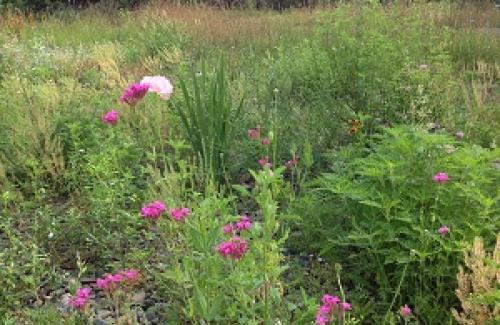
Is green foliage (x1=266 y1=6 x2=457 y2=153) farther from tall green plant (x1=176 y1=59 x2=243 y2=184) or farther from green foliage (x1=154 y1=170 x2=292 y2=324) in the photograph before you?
green foliage (x1=154 y1=170 x2=292 y2=324)

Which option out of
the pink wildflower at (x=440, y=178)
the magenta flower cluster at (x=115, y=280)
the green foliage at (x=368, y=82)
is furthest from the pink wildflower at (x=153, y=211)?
the green foliage at (x=368, y=82)

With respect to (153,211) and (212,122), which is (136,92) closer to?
(153,211)

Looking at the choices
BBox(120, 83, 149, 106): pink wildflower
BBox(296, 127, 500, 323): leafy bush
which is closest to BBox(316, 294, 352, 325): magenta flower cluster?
BBox(296, 127, 500, 323): leafy bush

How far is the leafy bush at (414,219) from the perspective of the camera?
2.50 m

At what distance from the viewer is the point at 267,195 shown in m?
1.96

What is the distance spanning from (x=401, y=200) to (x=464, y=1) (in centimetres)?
1036

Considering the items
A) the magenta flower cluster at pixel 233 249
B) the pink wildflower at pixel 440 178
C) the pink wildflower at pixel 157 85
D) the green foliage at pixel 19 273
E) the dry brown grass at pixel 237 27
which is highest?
the pink wildflower at pixel 157 85

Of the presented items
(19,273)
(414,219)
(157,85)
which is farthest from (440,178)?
(19,273)

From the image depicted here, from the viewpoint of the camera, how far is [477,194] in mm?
2510

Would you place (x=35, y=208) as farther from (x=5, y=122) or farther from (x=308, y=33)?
(x=308, y=33)

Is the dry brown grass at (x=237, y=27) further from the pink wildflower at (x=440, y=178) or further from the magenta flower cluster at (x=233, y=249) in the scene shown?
the magenta flower cluster at (x=233, y=249)

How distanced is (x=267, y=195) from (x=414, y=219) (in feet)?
2.71

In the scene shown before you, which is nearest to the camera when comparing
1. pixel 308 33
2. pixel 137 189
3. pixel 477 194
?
pixel 477 194

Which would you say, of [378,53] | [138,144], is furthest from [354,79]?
[138,144]
